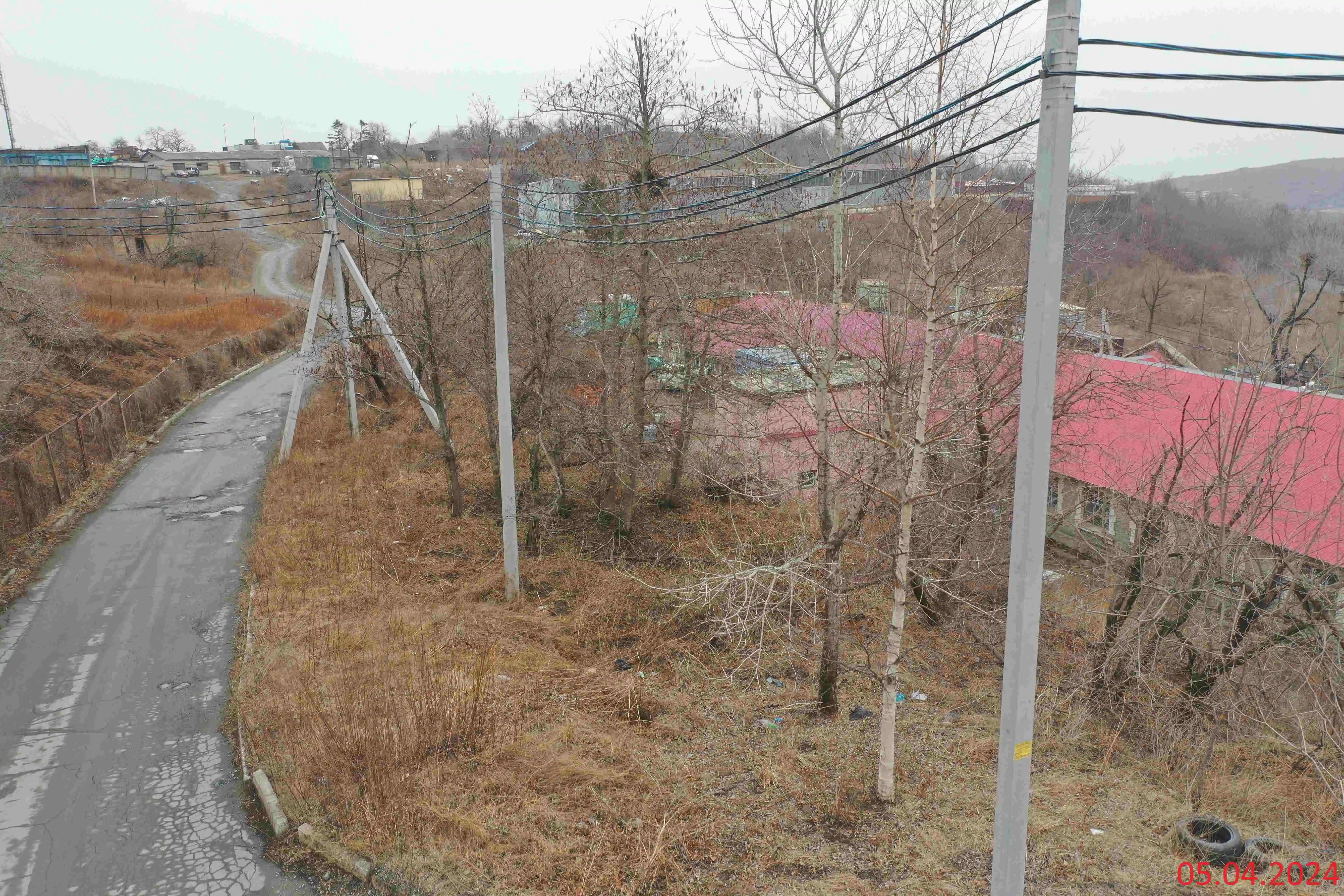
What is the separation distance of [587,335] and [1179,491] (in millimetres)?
9351

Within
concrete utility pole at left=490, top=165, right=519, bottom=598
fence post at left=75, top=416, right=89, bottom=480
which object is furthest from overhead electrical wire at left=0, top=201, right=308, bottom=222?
concrete utility pole at left=490, top=165, right=519, bottom=598

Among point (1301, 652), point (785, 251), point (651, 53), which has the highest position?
point (651, 53)

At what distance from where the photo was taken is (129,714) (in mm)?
9305

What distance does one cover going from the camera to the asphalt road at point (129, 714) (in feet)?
22.8

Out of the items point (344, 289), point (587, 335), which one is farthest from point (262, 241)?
point (587, 335)

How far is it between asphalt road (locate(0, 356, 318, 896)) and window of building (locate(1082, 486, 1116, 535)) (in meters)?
13.1

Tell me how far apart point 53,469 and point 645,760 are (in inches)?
554

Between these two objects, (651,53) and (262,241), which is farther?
(262,241)

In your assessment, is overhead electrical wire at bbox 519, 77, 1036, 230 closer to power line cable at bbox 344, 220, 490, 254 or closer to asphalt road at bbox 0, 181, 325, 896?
power line cable at bbox 344, 220, 490, 254

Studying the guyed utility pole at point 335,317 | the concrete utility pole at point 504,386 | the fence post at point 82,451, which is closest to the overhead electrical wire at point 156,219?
the guyed utility pole at point 335,317

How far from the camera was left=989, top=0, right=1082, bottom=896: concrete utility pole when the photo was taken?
4145 mm

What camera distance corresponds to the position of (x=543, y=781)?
770cm

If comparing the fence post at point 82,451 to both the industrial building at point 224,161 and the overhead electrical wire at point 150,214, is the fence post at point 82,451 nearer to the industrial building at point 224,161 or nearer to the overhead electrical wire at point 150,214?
the overhead electrical wire at point 150,214

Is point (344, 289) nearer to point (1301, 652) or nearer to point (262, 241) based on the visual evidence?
point (1301, 652)
